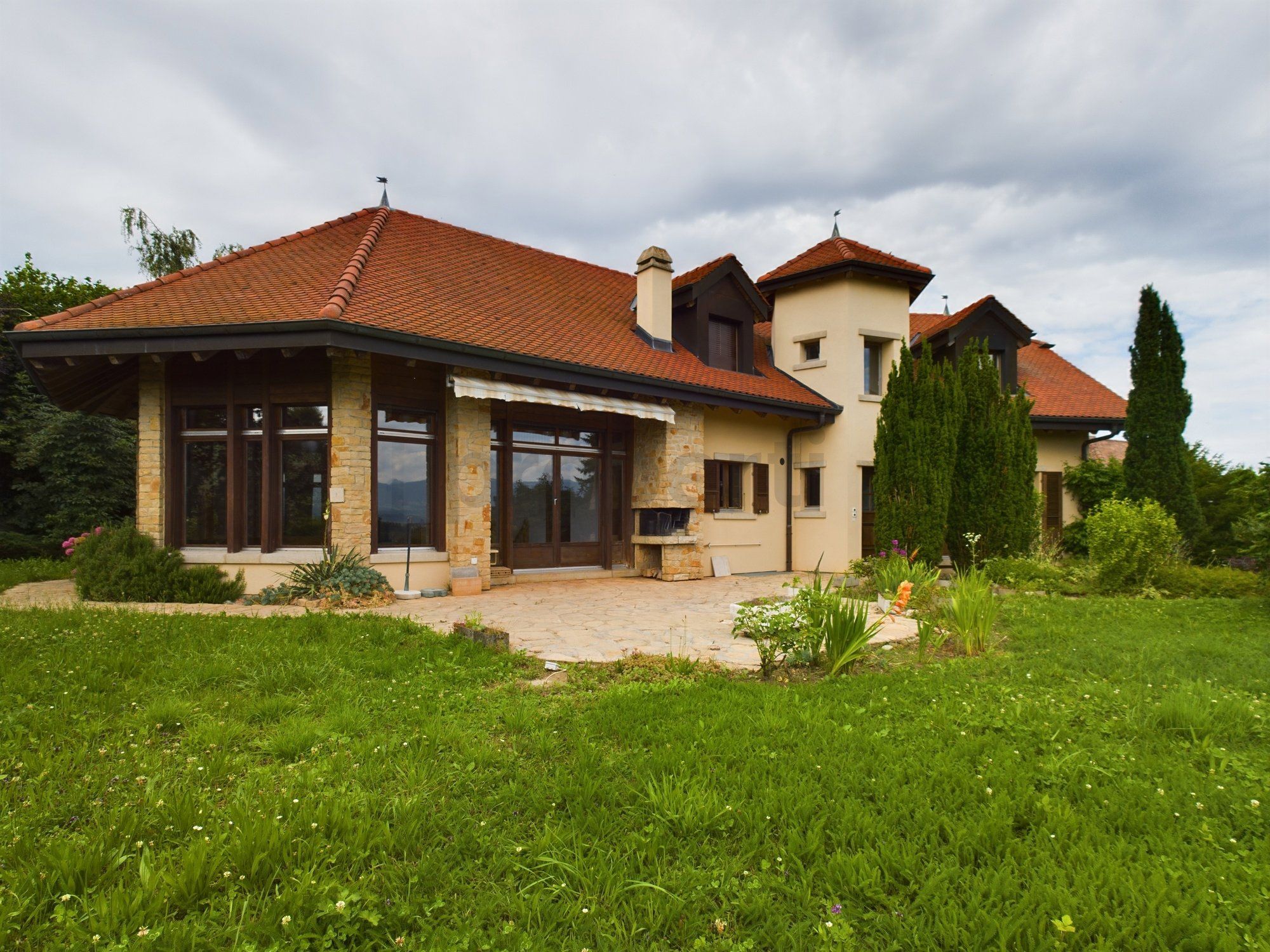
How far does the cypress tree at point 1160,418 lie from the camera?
45.1ft

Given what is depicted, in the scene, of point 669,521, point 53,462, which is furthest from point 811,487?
point 53,462

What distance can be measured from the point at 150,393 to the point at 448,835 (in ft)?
34.4

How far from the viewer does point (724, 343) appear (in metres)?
15.5

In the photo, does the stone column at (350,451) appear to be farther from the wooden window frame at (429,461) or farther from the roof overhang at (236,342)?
the roof overhang at (236,342)

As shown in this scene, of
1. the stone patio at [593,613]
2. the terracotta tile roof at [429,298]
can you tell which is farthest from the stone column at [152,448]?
the stone patio at [593,613]

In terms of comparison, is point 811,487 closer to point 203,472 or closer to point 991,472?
point 991,472

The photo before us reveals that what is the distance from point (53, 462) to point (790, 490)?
1912cm

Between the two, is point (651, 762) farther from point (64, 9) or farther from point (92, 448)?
point (92, 448)

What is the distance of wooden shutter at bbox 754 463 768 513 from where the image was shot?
1523 cm

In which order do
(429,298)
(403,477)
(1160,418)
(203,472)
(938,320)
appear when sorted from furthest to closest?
1. (938,320)
2. (1160,418)
3. (429,298)
4. (403,477)
5. (203,472)

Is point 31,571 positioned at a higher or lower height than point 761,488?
lower

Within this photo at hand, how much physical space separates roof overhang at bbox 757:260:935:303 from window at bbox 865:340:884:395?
56.0 inches

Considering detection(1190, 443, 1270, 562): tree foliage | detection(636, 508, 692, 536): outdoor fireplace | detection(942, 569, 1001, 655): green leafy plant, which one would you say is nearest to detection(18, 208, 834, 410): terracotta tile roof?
detection(636, 508, 692, 536): outdoor fireplace

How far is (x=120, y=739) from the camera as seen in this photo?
364 centimetres
